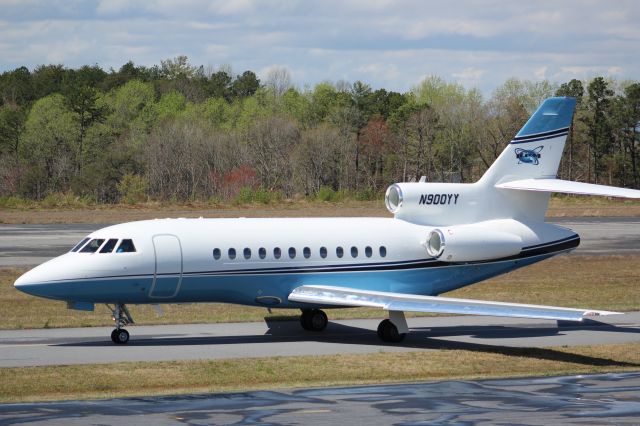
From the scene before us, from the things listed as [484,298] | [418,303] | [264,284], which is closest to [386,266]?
[418,303]

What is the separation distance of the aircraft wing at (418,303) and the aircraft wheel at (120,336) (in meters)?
4.23

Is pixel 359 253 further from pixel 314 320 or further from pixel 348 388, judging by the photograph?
pixel 348 388

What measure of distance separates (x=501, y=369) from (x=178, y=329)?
9.82 metres

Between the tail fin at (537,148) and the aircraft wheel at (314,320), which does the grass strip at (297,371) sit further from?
the tail fin at (537,148)

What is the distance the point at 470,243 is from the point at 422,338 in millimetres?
2901

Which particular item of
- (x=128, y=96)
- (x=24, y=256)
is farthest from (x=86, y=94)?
(x=24, y=256)

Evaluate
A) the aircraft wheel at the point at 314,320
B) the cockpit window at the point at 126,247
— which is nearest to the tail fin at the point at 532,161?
the aircraft wheel at the point at 314,320

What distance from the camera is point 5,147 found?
360 ft

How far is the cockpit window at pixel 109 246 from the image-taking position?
1013 inches

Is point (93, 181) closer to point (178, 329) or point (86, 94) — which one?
point (86, 94)

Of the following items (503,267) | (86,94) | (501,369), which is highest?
(86,94)

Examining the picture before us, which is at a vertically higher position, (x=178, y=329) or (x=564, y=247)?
(x=564, y=247)

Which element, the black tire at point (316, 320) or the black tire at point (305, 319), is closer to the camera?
the black tire at point (316, 320)

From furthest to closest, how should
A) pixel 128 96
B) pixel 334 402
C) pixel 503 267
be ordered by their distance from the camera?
pixel 128 96
pixel 503 267
pixel 334 402
